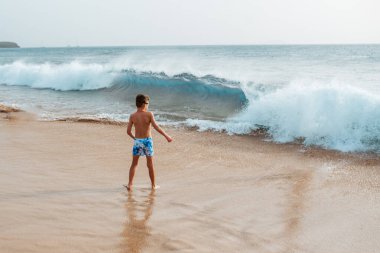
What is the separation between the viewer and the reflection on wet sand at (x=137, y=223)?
4.00m

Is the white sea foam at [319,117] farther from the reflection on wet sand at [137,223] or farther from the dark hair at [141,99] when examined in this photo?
the reflection on wet sand at [137,223]

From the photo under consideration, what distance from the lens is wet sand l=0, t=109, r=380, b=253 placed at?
414cm

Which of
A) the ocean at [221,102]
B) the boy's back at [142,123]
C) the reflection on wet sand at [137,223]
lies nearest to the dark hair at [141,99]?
the boy's back at [142,123]

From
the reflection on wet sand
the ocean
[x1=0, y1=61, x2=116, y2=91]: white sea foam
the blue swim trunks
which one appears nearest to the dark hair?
the blue swim trunks

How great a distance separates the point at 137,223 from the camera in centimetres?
455

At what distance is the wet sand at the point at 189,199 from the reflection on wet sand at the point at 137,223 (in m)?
0.01

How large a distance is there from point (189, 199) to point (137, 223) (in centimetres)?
104

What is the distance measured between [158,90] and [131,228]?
626 inches

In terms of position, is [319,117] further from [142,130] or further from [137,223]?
[137,223]

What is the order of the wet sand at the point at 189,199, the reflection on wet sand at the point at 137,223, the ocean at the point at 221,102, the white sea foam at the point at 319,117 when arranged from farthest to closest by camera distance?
the ocean at the point at 221,102
the white sea foam at the point at 319,117
the wet sand at the point at 189,199
the reflection on wet sand at the point at 137,223

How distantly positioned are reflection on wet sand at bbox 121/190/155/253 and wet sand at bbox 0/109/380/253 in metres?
0.01

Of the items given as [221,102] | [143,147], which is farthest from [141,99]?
[221,102]

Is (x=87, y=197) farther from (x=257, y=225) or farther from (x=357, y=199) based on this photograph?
(x=357, y=199)

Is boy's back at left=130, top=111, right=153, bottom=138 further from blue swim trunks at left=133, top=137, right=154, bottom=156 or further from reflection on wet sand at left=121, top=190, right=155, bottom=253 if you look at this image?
reflection on wet sand at left=121, top=190, right=155, bottom=253
